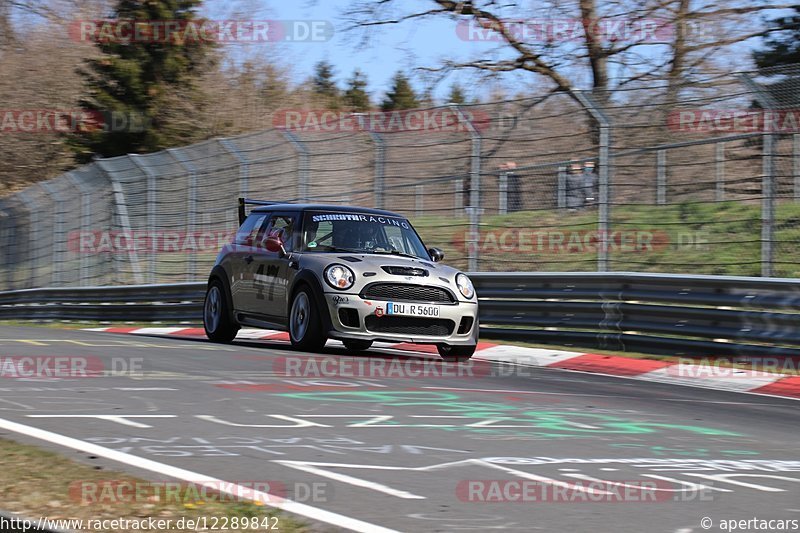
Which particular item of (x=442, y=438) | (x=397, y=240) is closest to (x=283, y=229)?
(x=397, y=240)

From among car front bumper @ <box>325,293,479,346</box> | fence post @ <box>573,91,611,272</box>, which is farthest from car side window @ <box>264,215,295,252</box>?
fence post @ <box>573,91,611,272</box>

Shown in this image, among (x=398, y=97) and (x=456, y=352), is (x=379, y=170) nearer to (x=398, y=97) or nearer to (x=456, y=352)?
(x=456, y=352)

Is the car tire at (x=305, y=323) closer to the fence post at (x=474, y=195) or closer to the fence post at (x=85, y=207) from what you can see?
the fence post at (x=474, y=195)

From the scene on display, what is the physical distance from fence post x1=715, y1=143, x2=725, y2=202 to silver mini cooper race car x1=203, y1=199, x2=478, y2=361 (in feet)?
10.4

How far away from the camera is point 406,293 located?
36.5 feet

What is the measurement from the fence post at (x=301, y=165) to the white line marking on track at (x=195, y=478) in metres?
11.0

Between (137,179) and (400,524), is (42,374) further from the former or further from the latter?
(137,179)

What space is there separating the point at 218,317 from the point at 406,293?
3180mm

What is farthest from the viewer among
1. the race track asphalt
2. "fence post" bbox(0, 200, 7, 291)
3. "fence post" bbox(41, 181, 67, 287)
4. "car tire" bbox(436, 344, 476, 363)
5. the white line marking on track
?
"fence post" bbox(0, 200, 7, 291)

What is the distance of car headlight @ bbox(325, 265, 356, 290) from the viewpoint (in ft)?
36.0

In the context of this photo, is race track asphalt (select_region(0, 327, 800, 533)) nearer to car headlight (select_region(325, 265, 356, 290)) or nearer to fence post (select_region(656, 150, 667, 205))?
car headlight (select_region(325, 265, 356, 290))

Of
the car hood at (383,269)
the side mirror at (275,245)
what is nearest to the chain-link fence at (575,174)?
the car hood at (383,269)

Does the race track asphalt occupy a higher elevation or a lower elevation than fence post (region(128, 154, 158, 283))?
lower

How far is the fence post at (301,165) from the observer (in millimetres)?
17141
